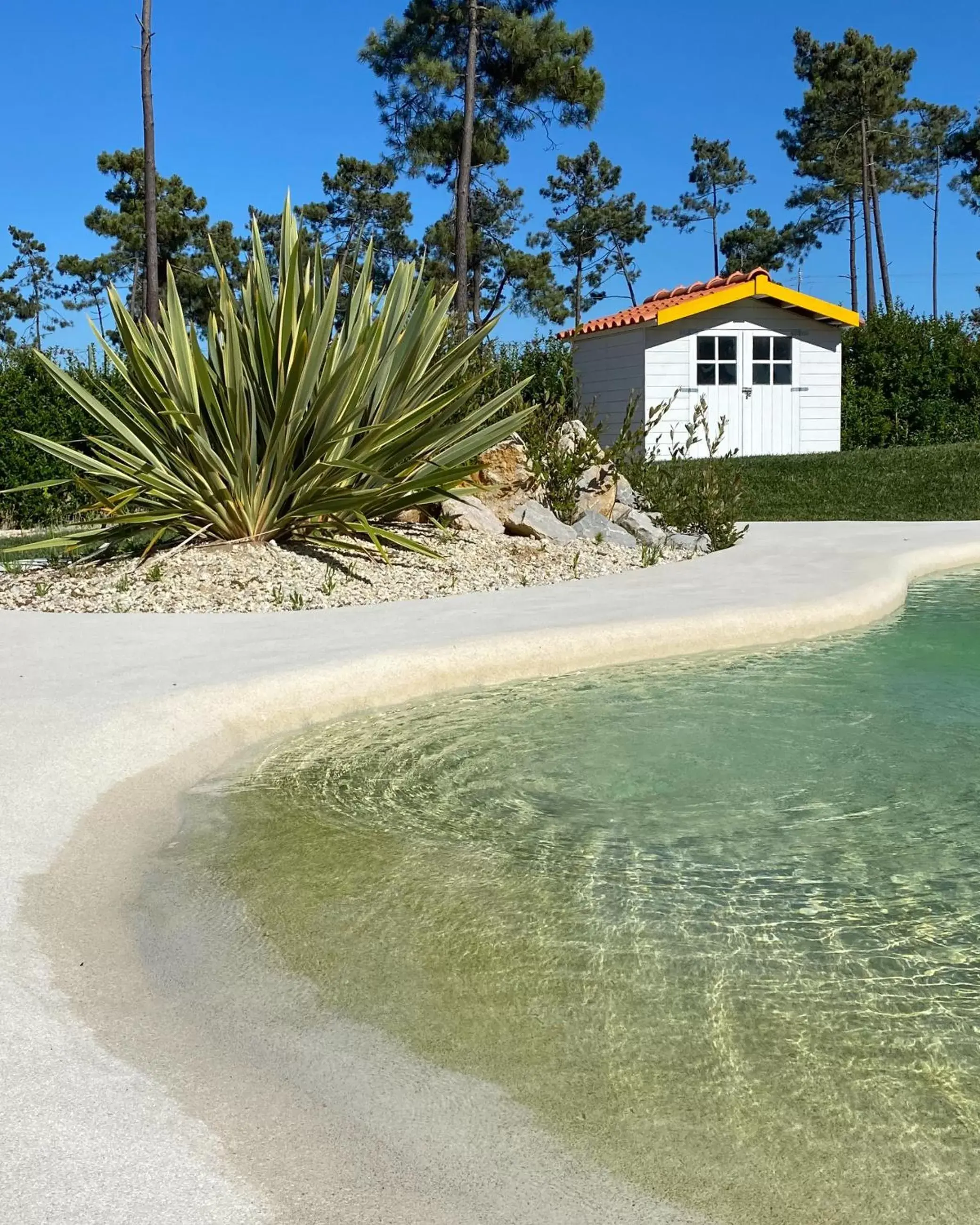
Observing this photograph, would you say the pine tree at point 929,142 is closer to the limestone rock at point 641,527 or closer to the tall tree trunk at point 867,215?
the tall tree trunk at point 867,215

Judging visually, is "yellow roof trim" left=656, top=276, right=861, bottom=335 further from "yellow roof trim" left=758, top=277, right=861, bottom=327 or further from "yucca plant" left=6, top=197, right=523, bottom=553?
"yucca plant" left=6, top=197, right=523, bottom=553

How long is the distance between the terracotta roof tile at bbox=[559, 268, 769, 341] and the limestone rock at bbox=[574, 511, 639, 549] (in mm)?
9637

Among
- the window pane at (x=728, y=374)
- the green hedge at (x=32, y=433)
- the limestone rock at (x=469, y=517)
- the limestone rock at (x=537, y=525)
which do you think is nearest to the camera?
the limestone rock at (x=469, y=517)

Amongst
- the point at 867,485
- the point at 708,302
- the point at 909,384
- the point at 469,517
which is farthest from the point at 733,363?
the point at 469,517

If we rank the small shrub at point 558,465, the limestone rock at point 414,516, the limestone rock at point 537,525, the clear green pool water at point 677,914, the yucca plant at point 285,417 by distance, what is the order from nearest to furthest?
the clear green pool water at point 677,914 → the yucca plant at point 285,417 → the limestone rock at point 414,516 → the limestone rock at point 537,525 → the small shrub at point 558,465

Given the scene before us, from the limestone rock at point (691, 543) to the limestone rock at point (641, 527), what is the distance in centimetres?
8

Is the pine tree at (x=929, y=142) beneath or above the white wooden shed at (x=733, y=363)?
above

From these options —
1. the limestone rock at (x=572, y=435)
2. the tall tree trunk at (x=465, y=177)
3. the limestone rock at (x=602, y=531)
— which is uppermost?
the tall tree trunk at (x=465, y=177)

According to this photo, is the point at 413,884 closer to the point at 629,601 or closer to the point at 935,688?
the point at 935,688

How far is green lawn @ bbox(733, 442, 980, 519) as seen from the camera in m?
16.0

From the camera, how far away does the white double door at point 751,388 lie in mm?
21125

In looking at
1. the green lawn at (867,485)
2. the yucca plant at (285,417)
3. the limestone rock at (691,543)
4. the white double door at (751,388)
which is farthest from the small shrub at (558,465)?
the white double door at (751,388)

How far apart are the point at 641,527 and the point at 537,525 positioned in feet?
4.53

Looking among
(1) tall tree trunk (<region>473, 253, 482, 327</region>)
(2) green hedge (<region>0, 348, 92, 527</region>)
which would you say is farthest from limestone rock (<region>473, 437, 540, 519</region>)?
(1) tall tree trunk (<region>473, 253, 482, 327</region>)
